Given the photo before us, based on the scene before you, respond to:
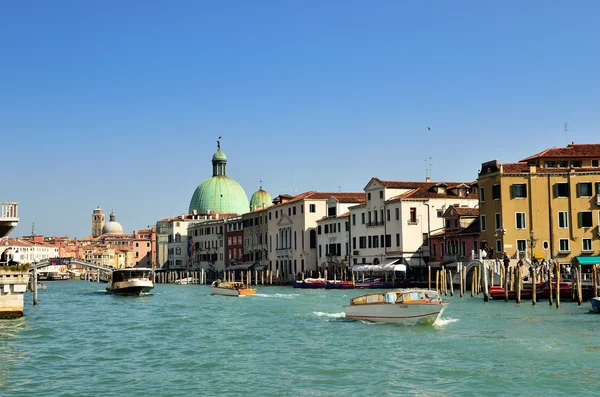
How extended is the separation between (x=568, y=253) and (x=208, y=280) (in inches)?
2112

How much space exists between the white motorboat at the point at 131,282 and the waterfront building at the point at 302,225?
17.5 m

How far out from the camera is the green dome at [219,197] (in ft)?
A: 337

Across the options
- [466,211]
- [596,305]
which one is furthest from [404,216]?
[596,305]

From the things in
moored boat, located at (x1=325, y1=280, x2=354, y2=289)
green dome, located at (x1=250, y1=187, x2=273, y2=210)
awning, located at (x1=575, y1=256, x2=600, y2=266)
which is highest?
green dome, located at (x1=250, y1=187, x2=273, y2=210)

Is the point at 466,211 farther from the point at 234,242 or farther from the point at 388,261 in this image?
the point at 234,242

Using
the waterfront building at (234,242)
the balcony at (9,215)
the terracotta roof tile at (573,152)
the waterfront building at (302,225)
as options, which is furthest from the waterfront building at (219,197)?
the balcony at (9,215)

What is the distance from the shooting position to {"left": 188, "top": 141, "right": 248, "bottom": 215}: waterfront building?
10275 centimetres

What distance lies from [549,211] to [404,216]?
1187 cm

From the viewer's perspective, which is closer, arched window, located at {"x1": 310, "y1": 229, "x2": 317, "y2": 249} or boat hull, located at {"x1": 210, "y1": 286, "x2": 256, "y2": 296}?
boat hull, located at {"x1": 210, "y1": 286, "x2": 256, "y2": 296}

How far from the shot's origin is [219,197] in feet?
339

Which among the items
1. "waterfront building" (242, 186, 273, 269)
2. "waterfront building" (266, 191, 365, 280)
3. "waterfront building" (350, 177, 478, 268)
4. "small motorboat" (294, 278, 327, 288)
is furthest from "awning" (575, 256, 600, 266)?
"waterfront building" (242, 186, 273, 269)

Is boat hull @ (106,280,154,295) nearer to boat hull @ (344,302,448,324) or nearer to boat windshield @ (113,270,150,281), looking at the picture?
boat windshield @ (113,270,150,281)

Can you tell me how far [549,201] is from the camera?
44500mm

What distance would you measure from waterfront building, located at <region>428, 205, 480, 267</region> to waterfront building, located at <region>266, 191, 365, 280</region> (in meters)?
13.0
